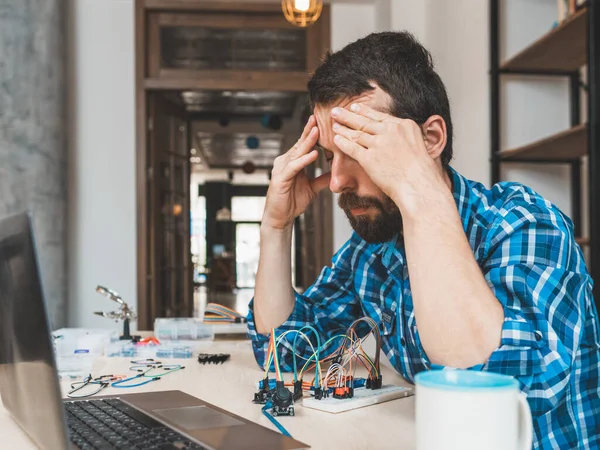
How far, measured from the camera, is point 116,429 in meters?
0.86

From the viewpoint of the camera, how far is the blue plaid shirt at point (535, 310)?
84cm

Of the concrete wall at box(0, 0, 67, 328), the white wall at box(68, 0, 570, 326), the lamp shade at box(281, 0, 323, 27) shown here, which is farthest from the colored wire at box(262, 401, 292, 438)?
the white wall at box(68, 0, 570, 326)

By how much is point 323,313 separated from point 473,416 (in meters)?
0.92

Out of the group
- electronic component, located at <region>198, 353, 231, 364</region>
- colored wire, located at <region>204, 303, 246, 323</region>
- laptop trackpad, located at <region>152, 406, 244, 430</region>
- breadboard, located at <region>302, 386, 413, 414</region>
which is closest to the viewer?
laptop trackpad, located at <region>152, 406, 244, 430</region>

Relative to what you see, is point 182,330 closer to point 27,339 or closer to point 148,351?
point 148,351

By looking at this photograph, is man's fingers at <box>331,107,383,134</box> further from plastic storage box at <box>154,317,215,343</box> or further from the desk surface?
plastic storage box at <box>154,317,215,343</box>

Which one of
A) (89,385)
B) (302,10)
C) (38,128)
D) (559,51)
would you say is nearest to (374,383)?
(89,385)

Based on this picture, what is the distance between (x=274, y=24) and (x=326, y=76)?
348cm

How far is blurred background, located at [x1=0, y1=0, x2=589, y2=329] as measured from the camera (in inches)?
146

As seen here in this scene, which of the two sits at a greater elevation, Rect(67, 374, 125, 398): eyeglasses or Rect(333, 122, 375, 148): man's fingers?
Rect(333, 122, 375, 148): man's fingers

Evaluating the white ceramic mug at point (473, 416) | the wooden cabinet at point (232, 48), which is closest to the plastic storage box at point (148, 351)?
the white ceramic mug at point (473, 416)

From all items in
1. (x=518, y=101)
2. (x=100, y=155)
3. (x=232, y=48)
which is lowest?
(x=100, y=155)

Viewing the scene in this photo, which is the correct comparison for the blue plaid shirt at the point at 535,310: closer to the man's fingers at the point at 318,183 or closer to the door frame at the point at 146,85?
the man's fingers at the point at 318,183

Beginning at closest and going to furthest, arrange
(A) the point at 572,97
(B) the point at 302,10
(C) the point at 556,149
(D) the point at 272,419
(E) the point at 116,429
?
(E) the point at 116,429 < (D) the point at 272,419 < (C) the point at 556,149 < (B) the point at 302,10 < (A) the point at 572,97
